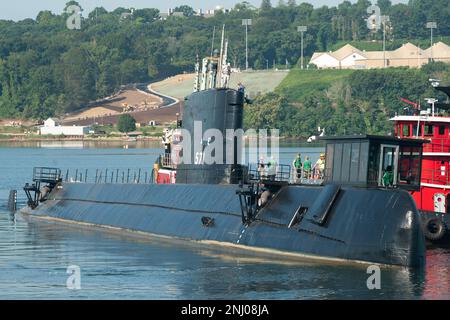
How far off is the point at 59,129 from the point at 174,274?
154m

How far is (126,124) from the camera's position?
173500 mm

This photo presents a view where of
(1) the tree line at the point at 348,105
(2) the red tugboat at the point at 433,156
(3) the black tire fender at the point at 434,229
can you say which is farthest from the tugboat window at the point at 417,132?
(1) the tree line at the point at 348,105

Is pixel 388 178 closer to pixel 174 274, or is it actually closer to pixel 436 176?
pixel 174 274

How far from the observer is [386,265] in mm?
34812

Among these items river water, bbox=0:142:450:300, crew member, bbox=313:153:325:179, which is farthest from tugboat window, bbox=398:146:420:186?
crew member, bbox=313:153:325:179

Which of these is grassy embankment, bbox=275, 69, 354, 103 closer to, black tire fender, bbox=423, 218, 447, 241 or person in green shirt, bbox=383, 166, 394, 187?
black tire fender, bbox=423, 218, 447, 241

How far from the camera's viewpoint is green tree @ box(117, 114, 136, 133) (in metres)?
174

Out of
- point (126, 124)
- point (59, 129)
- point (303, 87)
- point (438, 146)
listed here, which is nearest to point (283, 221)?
point (438, 146)

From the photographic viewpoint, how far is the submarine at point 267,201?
35.0 m

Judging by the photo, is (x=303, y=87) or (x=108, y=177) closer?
(x=108, y=177)

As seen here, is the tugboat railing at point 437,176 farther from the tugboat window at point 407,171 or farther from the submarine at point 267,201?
the tugboat window at point 407,171

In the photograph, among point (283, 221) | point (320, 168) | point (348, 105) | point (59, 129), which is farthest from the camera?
point (59, 129)
